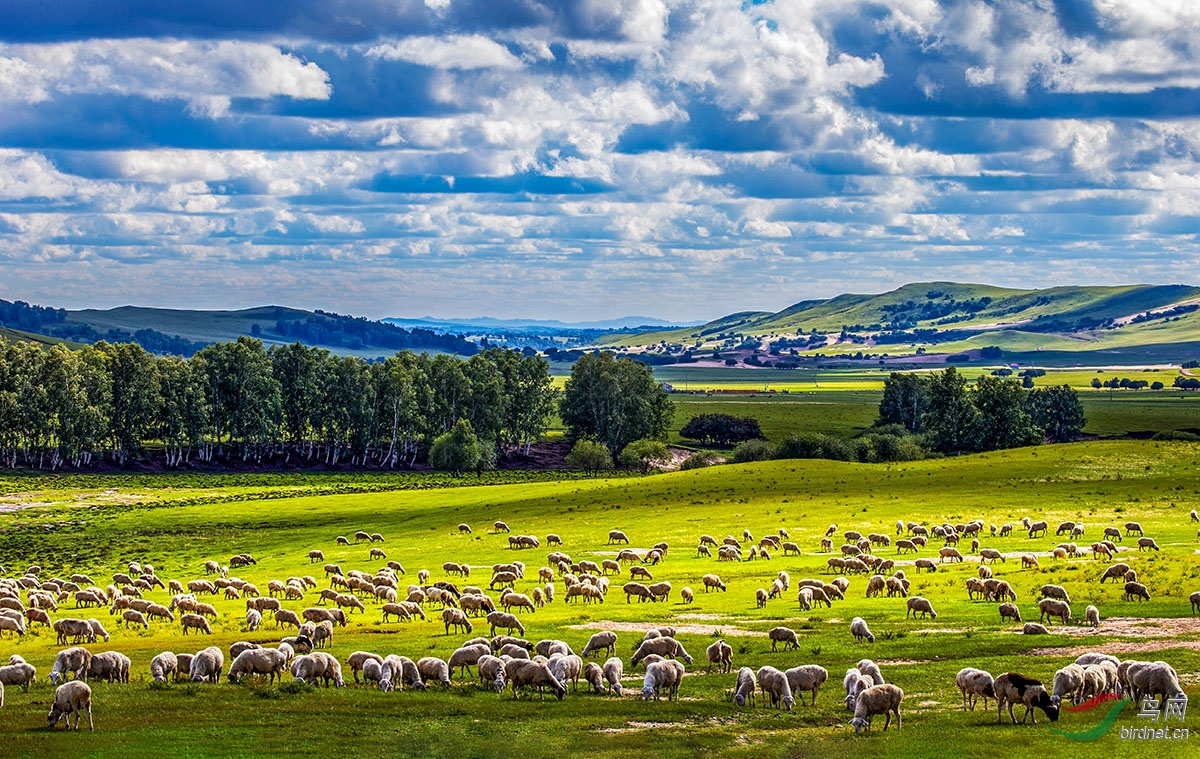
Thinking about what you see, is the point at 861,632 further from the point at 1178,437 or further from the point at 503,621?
the point at 1178,437

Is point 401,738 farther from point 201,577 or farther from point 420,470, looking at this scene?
point 420,470

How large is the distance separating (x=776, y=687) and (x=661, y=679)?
2793mm

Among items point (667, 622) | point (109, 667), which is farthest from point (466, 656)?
point (667, 622)

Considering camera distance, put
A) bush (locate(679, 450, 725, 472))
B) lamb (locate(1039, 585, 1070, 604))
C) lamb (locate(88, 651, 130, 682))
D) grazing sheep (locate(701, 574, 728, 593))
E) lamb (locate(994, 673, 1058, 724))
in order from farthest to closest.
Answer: bush (locate(679, 450, 725, 472)) < grazing sheep (locate(701, 574, 728, 593)) < lamb (locate(1039, 585, 1070, 604)) < lamb (locate(88, 651, 130, 682)) < lamb (locate(994, 673, 1058, 724))

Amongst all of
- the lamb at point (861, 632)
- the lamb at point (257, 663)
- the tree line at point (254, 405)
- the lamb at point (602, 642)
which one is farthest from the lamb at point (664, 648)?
the tree line at point (254, 405)

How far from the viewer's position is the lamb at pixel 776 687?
84.4 feet

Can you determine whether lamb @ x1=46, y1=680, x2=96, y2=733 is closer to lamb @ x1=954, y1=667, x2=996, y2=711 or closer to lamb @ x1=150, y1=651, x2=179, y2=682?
lamb @ x1=150, y1=651, x2=179, y2=682

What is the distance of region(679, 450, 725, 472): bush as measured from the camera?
140750 mm

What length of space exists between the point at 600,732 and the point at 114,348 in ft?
473

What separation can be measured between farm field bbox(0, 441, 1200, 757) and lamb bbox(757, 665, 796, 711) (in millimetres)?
331

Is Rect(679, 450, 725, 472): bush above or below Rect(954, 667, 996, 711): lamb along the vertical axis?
below

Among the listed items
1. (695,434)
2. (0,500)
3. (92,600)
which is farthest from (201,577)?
(695,434)

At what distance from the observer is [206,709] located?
83.2 feet

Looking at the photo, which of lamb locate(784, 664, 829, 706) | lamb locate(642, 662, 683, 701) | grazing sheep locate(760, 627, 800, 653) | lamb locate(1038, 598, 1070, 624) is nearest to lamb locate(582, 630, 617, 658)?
lamb locate(642, 662, 683, 701)
